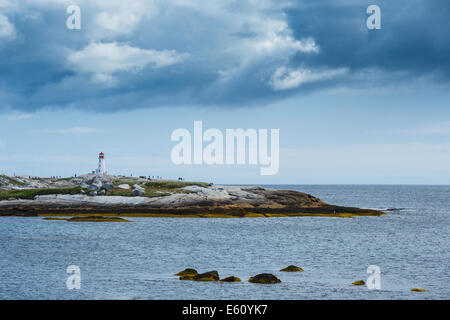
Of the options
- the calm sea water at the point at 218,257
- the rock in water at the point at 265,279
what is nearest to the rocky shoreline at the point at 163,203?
the calm sea water at the point at 218,257

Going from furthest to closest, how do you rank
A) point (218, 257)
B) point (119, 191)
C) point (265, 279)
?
point (119, 191)
point (218, 257)
point (265, 279)

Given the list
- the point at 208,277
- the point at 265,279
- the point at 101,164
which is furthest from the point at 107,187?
the point at 265,279

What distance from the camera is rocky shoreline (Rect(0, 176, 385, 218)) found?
9150 centimetres

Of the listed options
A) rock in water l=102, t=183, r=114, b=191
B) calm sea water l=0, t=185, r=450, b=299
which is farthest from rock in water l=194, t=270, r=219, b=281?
rock in water l=102, t=183, r=114, b=191

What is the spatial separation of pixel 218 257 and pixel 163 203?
46.7 metres

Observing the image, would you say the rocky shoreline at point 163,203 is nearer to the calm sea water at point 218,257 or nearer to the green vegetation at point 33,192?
the green vegetation at point 33,192

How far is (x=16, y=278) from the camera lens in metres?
36.9

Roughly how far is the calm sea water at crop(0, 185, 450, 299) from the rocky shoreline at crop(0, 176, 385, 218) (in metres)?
6.79

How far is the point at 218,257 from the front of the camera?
48.4 m

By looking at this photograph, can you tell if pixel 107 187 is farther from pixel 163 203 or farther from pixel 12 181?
pixel 12 181

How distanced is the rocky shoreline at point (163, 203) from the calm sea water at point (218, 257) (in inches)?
267

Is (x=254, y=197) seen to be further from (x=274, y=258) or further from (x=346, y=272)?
(x=346, y=272)
